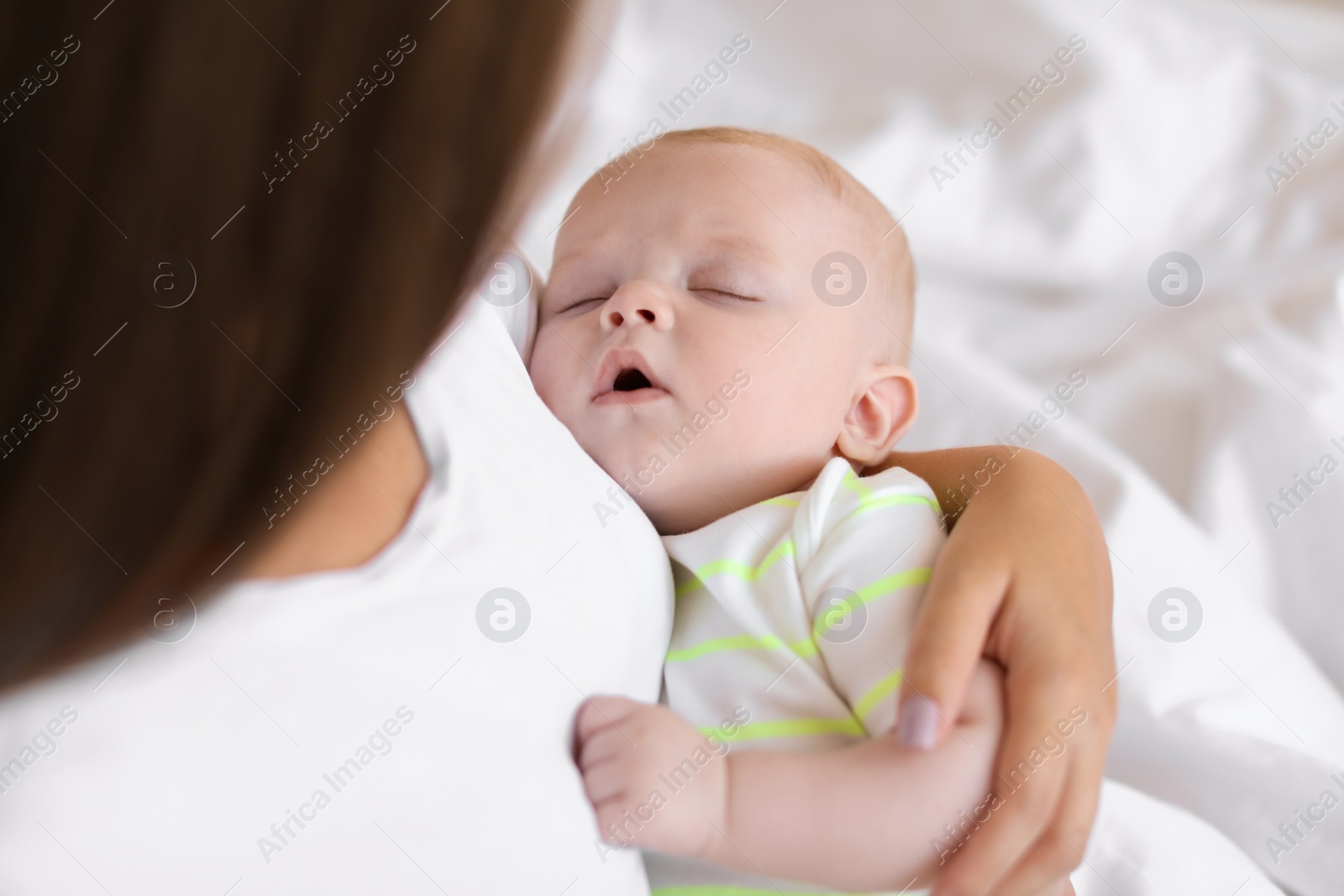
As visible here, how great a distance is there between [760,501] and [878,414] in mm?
215

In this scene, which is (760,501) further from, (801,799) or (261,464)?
(261,464)

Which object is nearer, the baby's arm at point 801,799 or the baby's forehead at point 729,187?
the baby's arm at point 801,799

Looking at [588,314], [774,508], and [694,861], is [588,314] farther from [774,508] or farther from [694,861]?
[694,861]

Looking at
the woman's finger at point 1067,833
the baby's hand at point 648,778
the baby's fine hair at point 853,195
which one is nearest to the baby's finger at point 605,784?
the baby's hand at point 648,778

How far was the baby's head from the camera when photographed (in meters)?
1.02

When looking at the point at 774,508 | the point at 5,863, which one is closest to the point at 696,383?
the point at 774,508

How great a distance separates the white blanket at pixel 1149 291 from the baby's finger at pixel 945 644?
17.5 inches

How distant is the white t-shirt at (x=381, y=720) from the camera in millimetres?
506

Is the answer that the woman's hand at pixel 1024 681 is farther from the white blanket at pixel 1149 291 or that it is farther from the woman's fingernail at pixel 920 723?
the white blanket at pixel 1149 291

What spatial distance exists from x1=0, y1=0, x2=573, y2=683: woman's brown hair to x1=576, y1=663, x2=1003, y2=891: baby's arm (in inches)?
12.3

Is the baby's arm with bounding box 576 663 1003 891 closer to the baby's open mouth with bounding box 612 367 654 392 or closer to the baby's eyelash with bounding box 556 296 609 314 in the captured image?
the baby's open mouth with bounding box 612 367 654 392

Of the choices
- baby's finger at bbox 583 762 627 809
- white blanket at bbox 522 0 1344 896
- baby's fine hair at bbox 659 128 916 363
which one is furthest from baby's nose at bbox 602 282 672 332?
white blanket at bbox 522 0 1344 896

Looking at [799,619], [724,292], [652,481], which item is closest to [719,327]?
[724,292]

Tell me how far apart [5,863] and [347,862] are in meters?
0.17
